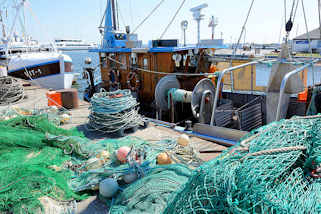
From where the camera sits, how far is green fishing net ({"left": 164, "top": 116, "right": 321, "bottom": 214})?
141 centimetres

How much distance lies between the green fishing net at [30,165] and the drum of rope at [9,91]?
15.9 ft

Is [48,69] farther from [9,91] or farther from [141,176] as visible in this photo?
[141,176]

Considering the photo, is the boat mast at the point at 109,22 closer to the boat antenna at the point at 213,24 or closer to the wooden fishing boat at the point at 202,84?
the wooden fishing boat at the point at 202,84

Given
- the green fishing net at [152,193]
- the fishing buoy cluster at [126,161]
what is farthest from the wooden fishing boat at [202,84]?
the green fishing net at [152,193]

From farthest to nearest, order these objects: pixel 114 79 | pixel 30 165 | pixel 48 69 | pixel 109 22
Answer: pixel 48 69 → pixel 109 22 → pixel 114 79 → pixel 30 165

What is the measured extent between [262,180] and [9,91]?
9.77m

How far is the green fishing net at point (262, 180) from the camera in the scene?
141 centimetres

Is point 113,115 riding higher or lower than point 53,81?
lower

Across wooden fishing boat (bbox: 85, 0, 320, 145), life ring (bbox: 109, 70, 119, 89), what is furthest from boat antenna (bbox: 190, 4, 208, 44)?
life ring (bbox: 109, 70, 119, 89)

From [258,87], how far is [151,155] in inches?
243

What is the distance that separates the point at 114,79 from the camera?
10.6 m

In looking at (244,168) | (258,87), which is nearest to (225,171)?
(244,168)

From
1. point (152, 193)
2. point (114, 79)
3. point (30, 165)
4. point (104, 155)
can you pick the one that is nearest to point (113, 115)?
point (104, 155)

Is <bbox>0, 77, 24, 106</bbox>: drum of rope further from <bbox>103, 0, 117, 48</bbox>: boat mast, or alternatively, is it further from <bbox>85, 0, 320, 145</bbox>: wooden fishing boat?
<bbox>103, 0, 117, 48</bbox>: boat mast
